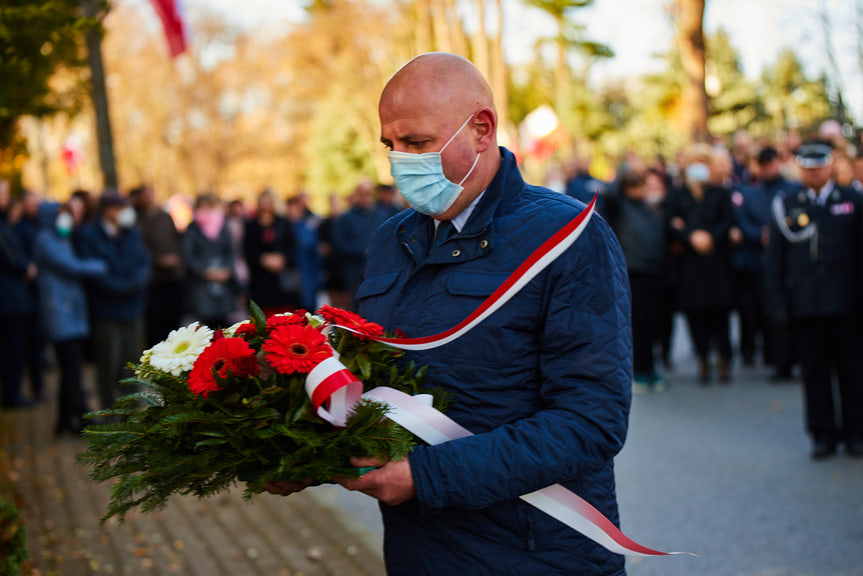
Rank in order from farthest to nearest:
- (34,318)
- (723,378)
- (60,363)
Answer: (34,318)
(723,378)
(60,363)

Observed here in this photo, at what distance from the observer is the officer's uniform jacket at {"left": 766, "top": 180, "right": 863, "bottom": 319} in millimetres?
7320

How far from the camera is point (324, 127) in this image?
47594 millimetres

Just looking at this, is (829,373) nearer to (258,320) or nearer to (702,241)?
(702,241)

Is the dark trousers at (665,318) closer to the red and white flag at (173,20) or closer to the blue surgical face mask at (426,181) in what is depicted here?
the red and white flag at (173,20)

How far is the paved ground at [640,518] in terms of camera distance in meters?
5.38

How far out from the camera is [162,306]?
12.6 meters

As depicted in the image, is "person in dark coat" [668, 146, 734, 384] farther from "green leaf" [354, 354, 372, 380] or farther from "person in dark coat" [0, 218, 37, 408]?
"green leaf" [354, 354, 372, 380]

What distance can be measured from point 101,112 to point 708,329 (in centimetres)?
687

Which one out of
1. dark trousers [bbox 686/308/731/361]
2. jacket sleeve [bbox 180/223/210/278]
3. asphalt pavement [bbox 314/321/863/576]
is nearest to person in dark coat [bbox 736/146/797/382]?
dark trousers [bbox 686/308/731/361]

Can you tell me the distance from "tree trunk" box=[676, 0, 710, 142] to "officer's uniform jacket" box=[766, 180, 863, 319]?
936cm

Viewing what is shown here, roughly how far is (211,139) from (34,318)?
115ft

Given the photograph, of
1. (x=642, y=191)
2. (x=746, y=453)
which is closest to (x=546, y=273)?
(x=746, y=453)

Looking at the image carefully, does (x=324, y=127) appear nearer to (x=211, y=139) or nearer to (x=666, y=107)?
(x=211, y=139)

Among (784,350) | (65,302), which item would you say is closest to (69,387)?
(65,302)
